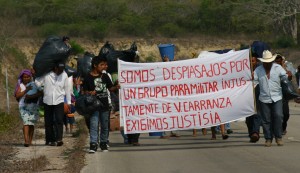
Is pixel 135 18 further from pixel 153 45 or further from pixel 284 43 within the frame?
pixel 284 43

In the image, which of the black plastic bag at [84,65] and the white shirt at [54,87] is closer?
Result: the white shirt at [54,87]

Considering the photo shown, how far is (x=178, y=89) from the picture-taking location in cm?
1662

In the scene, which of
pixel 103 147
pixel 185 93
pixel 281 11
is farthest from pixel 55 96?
pixel 281 11

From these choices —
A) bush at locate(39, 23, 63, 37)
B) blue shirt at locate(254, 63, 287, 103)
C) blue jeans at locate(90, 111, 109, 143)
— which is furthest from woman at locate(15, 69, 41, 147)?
bush at locate(39, 23, 63, 37)

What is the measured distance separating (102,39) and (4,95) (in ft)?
101

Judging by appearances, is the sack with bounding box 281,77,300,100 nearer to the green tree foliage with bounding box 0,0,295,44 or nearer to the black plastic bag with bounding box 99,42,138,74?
the black plastic bag with bounding box 99,42,138,74

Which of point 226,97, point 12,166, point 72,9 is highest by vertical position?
point 72,9

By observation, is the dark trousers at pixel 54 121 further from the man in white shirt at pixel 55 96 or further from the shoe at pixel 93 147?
the shoe at pixel 93 147

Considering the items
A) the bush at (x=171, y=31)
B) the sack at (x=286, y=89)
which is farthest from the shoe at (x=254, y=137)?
the bush at (x=171, y=31)

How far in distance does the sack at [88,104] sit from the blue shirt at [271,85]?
10.3 feet

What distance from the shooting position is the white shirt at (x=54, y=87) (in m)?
17.0

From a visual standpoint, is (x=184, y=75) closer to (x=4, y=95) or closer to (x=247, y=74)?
(x=247, y=74)

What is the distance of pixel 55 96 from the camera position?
17016mm

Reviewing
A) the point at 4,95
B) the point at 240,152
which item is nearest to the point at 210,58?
the point at 240,152
